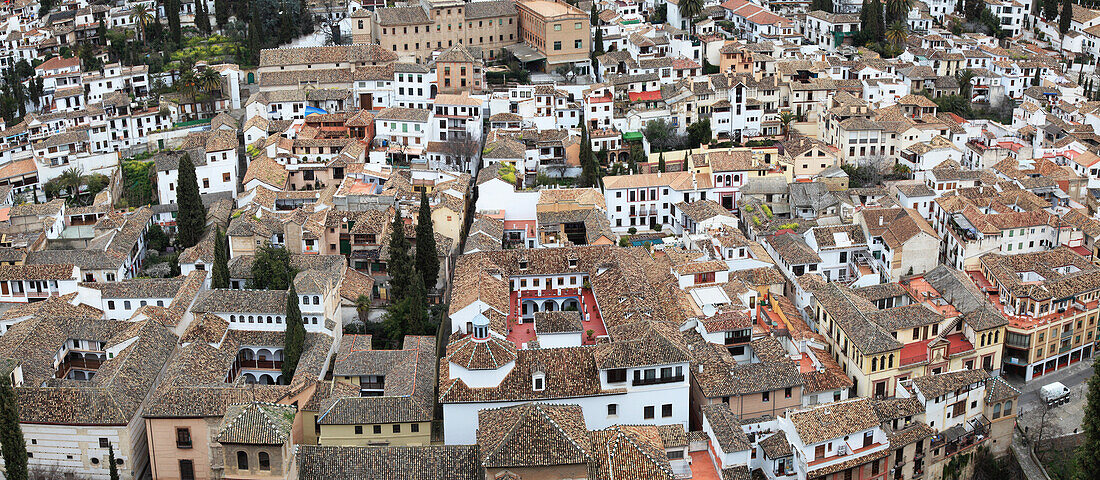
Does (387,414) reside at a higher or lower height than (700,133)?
lower

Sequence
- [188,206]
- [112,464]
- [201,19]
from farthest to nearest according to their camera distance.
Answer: [201,19] → [188,206] → [112,464]

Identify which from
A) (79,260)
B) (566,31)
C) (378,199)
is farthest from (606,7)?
(79,260)

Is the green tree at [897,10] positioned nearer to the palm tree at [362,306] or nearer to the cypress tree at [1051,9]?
the cypress tree at [1051,9]

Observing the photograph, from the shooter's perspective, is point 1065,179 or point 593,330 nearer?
point 593,330

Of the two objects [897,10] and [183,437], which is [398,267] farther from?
[897,10]

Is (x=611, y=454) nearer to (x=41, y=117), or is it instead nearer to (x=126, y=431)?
(x=126, y=431)

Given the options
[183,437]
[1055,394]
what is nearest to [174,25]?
[183,437]

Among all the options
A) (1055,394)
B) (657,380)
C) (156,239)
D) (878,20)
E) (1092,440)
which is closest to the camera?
(1092,440)

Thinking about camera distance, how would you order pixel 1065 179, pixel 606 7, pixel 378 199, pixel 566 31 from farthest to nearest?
pixel 606 7 < pixel 566 31 < pixel 1065 179 < pixel 378 199
